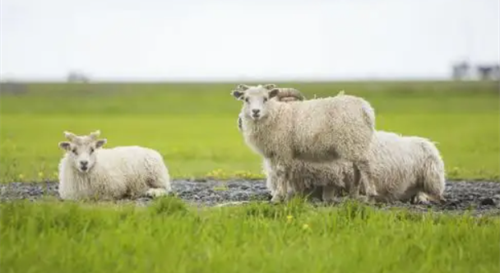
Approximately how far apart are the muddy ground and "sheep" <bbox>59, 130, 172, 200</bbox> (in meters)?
0.53

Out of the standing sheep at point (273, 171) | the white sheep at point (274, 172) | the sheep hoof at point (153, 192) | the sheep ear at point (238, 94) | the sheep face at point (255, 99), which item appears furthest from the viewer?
the sheep hoof at point (153, 192)

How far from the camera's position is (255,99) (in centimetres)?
1773

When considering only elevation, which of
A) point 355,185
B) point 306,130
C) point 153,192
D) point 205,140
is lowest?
point 205,140

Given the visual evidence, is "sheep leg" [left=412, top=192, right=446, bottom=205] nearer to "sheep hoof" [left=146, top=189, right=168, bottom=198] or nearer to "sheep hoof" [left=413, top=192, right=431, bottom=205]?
"sheep hoof" [left=413, top=192, right=431, bottom=205]

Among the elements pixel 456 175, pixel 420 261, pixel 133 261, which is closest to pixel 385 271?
pixel 420 261

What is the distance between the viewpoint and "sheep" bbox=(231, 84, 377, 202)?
1770 cm

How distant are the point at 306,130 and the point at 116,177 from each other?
4.15m

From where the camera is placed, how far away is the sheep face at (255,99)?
690 inches

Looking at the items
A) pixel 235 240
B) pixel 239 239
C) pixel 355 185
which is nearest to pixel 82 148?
pixel 355 185

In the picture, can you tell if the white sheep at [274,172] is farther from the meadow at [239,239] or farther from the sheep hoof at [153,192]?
the meadow at [239,239]

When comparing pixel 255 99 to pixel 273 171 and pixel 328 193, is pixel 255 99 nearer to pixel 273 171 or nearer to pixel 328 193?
pixel 273 171

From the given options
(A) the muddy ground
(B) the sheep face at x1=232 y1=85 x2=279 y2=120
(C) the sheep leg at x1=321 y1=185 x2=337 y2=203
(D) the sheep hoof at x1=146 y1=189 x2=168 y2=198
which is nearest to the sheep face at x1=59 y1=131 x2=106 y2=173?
(A) the muddy ground

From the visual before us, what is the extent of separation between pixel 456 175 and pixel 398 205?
28.7ft

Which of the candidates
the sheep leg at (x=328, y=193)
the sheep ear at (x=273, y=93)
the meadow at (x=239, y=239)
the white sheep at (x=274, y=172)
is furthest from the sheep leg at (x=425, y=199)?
the sheep ear at (x=273, y=93)
